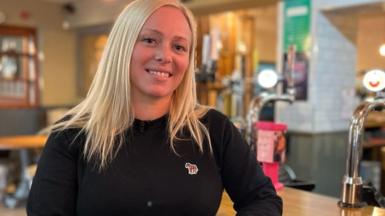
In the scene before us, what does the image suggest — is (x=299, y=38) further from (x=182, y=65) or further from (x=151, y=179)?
(x=151, y=179)

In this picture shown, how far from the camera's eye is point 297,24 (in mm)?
3857

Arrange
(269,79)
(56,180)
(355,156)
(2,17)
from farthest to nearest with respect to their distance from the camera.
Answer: (2,17), (269,79), (355,156), (56,180)

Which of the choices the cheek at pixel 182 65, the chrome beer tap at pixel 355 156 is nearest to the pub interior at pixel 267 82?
the chrome beer tap at pixel 355 156

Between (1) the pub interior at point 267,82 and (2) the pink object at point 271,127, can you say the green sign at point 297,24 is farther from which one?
(2) the pink object at point 271,127

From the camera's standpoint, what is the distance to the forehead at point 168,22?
1188 millimetres

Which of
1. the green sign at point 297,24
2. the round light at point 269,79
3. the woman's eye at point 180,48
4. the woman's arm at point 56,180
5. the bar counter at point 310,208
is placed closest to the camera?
the woman's arm at point 56,180

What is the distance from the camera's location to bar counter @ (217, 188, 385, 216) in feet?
4.57

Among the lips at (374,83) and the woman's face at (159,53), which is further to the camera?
the lips at (374,83)

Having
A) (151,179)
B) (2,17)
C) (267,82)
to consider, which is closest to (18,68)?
(2,17)

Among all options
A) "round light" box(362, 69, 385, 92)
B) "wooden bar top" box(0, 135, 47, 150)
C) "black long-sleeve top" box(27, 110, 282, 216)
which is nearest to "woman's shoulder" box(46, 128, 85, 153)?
"black long-sleeve top" box(27, 110, 282, 216)

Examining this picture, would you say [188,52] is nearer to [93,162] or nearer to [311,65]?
[93,162]

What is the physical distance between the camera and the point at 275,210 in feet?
3.94

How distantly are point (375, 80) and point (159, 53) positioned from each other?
791 mm

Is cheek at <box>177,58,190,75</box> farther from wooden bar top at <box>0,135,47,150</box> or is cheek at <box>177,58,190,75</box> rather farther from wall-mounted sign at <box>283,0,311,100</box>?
wooden bar top at <box>0,135,47,150</box>
